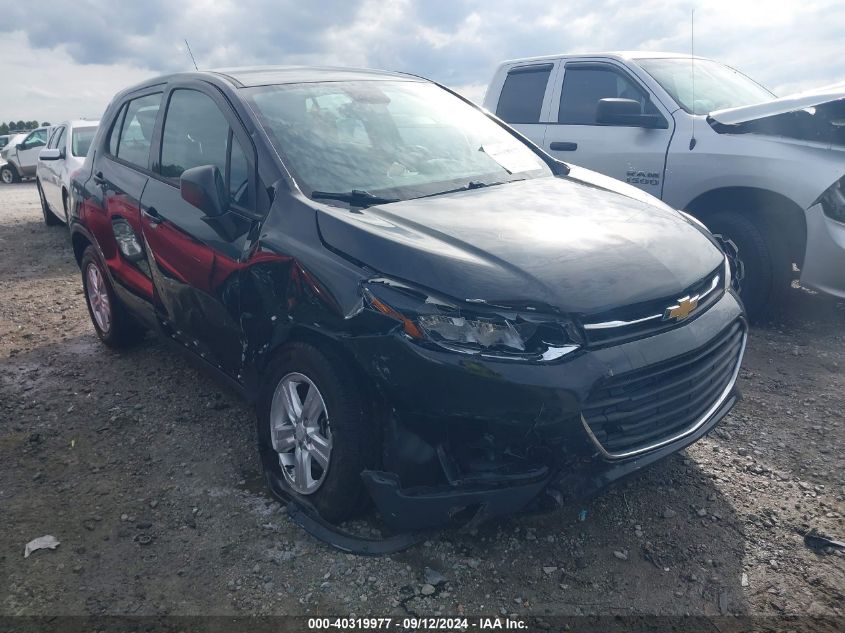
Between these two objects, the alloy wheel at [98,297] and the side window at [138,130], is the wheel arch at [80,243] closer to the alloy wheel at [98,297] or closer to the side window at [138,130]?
the alloy wheel at [98,297]

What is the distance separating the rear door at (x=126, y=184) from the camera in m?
4.09

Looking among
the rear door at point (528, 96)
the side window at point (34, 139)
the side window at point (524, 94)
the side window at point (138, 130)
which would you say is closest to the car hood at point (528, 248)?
the side window at point (138, 130)

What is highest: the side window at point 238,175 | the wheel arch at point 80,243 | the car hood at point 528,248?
the side window at point 238,175

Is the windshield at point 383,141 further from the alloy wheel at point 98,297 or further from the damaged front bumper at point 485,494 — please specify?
the alloy wheel at point 98,297

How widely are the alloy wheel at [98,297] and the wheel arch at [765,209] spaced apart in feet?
14.3

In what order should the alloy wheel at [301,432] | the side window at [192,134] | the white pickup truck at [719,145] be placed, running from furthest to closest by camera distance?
the white pickup truck at [719,145] < the side window at [192,134] < the alloy wheel at [301,432]

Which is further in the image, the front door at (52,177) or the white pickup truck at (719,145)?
the front door at (52,177)

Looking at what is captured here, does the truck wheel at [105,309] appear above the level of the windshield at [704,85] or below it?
below

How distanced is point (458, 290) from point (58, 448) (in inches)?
103

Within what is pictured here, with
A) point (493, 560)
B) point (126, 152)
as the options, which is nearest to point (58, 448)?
point (126, 152)

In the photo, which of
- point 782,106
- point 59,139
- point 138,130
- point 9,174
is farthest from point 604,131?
point 9,174

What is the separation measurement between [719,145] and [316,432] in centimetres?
387

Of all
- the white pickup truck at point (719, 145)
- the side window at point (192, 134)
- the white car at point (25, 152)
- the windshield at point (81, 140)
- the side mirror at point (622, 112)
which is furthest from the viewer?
the white car at point (25, 152)

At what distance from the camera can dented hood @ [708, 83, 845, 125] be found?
4.75m
